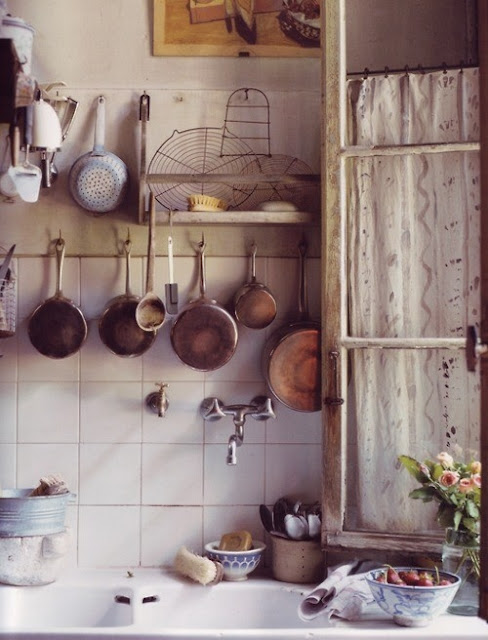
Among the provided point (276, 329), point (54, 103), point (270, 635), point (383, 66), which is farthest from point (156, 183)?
point (270, 635)

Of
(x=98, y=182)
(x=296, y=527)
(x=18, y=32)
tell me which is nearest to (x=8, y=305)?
(x=98, y=182)

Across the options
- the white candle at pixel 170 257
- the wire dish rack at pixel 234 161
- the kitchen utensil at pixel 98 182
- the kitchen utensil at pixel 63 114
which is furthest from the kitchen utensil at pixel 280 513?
the kitchen utensil at pixel 63 114

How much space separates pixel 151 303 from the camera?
2.63 metres

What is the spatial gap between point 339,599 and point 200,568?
1.52ft

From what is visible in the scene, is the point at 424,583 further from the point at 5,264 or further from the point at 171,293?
the point at 5,264

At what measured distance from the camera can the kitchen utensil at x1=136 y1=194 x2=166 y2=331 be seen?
2.59 metres

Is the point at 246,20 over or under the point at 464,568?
over

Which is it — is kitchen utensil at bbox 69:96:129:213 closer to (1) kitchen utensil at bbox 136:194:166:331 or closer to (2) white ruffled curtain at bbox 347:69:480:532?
(1) kitchen utensil at bbox 136:194:166:331

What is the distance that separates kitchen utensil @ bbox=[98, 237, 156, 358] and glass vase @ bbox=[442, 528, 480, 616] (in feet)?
3.42

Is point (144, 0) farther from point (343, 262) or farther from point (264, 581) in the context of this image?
point (264, 581)

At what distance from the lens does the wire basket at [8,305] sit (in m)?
2.56

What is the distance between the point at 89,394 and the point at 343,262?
892mm

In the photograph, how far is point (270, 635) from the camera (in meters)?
2.05

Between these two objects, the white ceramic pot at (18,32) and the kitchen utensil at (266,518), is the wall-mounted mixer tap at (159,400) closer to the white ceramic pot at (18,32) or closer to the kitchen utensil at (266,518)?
the kitchen utensil at (266,518)
